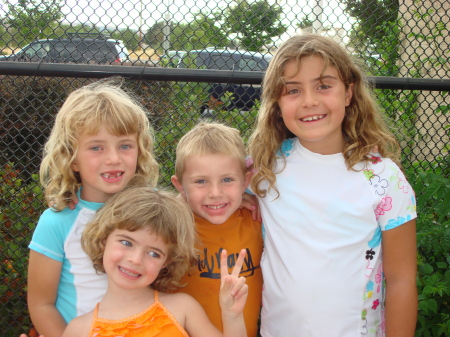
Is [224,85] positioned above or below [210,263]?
above

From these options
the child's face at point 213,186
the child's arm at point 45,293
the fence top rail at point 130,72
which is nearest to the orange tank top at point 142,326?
the child's arm at point 45,293

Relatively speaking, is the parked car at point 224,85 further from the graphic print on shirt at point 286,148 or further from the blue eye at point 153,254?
the blue eye at point 153,254

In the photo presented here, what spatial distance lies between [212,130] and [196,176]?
23cm

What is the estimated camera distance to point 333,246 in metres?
1.86

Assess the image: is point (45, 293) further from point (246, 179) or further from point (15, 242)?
point (15, 242)

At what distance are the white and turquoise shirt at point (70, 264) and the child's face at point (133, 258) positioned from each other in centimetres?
14

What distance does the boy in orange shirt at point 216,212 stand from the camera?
6.42 feet

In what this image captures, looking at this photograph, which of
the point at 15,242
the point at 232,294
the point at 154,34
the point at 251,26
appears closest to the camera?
the point at 232,294

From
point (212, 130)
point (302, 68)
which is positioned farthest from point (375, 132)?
point (212, 130)

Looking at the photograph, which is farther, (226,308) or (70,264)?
(70,264)

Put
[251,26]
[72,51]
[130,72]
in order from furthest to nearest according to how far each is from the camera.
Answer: [72,51], [251,26], [130,72]

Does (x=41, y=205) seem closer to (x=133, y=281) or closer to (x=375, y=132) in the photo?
(x=133, y=281)

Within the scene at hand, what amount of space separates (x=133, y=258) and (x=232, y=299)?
383 millimetres

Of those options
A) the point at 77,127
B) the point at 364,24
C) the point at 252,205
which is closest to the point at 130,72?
the point at 77,127
